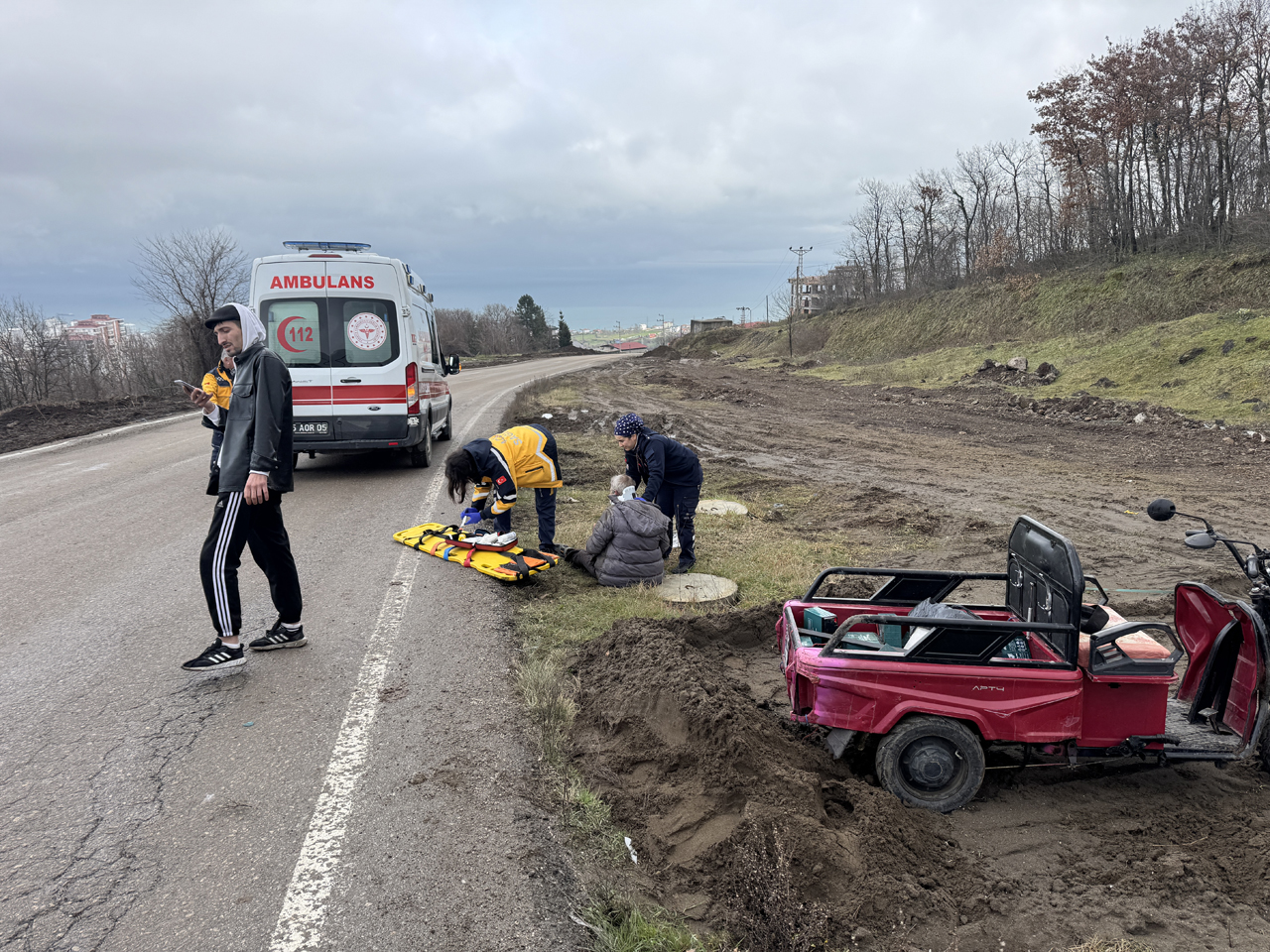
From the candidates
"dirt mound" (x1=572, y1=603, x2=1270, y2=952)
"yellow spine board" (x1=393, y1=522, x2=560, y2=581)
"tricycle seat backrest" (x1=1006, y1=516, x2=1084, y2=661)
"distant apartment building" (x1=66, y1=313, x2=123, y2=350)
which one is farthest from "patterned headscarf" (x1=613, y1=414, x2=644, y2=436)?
"distant apartment building" (x1=66, y1=313, x2=123, y2=350)

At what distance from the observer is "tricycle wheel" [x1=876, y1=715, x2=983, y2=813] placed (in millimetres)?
3428

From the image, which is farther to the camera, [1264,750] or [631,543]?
[631,543]

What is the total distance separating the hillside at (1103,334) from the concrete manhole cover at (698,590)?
1409 cm

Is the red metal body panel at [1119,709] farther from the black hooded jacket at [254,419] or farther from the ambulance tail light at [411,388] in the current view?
the ambulance tail light at [411,388]

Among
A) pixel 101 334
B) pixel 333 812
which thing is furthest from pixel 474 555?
pixel 101 334

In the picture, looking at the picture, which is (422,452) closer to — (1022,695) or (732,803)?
(732,803)

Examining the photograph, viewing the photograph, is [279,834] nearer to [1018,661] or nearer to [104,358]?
[1018,661]

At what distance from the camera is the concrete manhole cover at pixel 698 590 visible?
19.2 ft

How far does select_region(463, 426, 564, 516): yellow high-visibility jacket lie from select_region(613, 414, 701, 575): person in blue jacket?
681 millimetres

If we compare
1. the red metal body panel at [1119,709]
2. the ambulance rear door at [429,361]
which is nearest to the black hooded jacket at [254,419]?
the red metal body panel at [1119,709]

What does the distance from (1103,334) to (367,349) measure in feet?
78.9

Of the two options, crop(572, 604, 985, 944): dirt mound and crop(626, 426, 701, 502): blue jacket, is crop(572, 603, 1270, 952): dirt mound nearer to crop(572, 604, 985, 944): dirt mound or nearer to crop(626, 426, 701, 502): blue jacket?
crop(572, 604, 985, 944): dirt mound

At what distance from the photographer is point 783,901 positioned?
2650mm

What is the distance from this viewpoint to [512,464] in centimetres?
652
